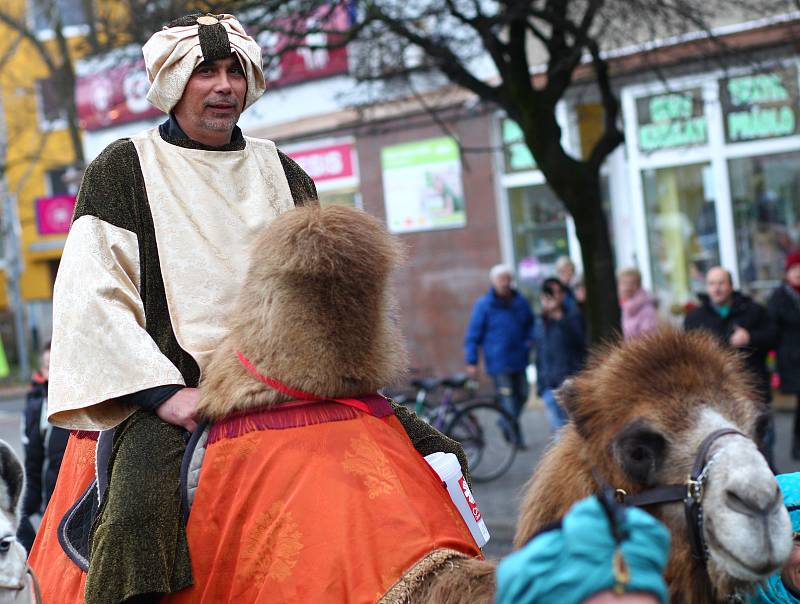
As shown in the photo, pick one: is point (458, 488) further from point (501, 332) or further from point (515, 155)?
point (515, 155)

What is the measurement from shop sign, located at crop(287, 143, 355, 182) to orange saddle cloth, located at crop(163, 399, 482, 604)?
615 inches

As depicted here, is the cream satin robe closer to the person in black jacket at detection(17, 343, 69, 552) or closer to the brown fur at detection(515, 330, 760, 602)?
the brown fur at detection(515, 330, 760, 602)

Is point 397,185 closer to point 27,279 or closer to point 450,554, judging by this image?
point 450,554

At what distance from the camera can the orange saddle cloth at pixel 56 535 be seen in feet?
10.1

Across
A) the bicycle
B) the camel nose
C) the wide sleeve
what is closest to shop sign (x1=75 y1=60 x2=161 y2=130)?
the bicycle

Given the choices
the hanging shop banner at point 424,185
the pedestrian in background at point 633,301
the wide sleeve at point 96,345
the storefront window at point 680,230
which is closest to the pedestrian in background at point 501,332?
the pedestrian in background at point 633,301

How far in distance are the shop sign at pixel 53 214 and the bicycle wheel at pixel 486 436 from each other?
13.1 metres

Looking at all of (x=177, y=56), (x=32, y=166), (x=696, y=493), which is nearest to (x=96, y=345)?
(x=177, y=56)

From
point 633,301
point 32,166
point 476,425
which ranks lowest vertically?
point 476,425

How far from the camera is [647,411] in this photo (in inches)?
94.1

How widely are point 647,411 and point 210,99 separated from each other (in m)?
1.75

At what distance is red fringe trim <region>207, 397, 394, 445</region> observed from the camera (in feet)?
9.34

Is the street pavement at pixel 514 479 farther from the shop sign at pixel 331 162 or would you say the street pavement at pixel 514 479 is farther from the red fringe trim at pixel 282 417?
the shop sign at pixel 331 162

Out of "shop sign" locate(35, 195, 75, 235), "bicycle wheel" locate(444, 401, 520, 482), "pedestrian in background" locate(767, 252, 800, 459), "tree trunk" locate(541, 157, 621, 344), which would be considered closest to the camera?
"tree trunk" locate(541, 157, 621, 344)
